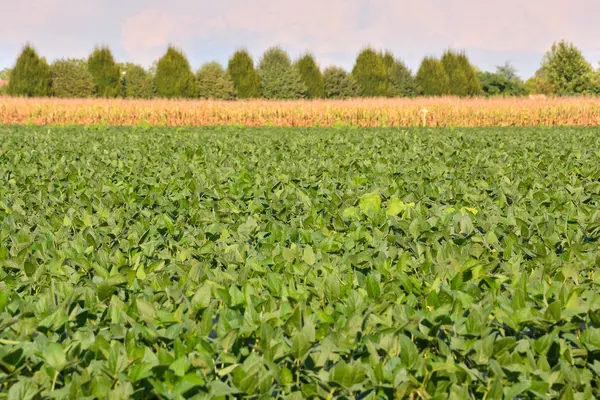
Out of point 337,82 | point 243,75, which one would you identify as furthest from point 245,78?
point 337,82

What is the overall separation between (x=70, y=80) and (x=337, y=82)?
65.9 feet

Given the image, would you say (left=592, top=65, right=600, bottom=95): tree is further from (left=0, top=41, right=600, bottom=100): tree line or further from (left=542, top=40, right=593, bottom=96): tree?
(left=0, top=41, right=600, bottom=100): tree line

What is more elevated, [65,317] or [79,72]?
[79,72]

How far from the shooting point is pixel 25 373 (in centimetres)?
198

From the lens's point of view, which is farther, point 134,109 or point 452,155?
point 134,109

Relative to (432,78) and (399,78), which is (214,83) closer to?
(399,78)

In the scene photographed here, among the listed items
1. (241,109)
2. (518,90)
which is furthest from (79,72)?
(518,90)

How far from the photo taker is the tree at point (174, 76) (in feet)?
134

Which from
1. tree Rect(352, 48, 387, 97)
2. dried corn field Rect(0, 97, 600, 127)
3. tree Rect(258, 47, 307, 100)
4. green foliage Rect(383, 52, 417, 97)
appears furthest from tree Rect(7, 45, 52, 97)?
green foliage Rect(383, 52, 417, 97)

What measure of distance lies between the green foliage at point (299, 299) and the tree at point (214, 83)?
3979cm

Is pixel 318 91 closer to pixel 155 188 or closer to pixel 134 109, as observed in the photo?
pixel 134 109

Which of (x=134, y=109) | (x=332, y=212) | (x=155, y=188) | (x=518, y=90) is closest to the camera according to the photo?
(x=332, y=212)

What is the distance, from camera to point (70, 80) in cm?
4500

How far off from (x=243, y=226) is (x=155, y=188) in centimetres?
237
